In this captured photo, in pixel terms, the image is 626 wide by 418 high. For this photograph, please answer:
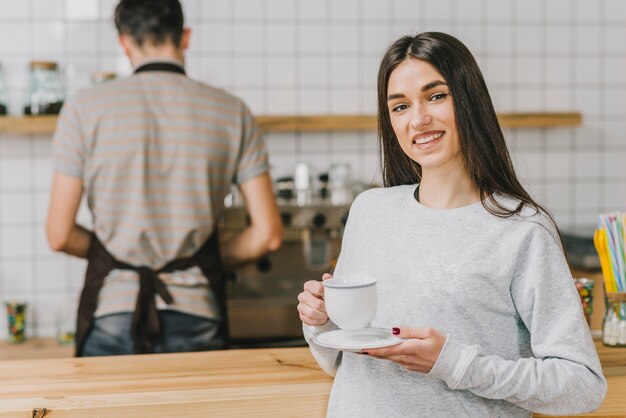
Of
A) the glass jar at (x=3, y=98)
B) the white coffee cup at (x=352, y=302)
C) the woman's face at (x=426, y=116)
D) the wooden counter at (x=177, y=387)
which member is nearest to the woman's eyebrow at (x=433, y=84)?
the woman's face at (x=426, y=116)

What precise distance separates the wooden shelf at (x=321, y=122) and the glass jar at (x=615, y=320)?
1402mm

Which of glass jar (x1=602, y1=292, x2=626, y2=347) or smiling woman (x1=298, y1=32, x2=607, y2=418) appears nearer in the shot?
smiling woman (x1=298, y1=32, x2=607, y2=418)

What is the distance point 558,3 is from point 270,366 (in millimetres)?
2464

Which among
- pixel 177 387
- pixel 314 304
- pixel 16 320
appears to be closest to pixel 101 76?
pixel 16 320

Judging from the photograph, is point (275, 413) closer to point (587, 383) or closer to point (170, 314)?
point (587, 383)

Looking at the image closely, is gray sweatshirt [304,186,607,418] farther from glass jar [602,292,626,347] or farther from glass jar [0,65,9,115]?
glass jar [0,65,9,115]

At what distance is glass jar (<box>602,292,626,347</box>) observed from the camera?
60.5 inches

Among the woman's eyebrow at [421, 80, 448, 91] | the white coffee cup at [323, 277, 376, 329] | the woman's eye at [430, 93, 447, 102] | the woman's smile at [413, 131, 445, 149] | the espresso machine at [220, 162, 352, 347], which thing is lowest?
the espresso machine at [220, 162, 352, 347]

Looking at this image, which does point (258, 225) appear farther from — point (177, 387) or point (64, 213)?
point (177, 387)

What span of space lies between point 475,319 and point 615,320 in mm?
560

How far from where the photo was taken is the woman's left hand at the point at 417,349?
102 centimetres

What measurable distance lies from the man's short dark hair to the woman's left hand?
120cm

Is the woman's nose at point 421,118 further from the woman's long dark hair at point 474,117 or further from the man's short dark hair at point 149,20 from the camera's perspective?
the man's short dark hair at point 149,20

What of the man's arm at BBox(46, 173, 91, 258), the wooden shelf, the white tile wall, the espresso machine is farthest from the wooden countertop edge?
the white tile wall
